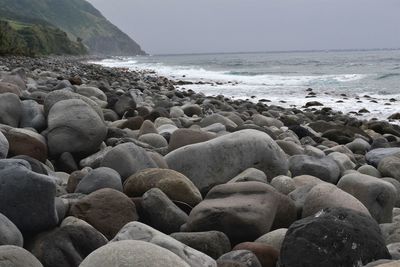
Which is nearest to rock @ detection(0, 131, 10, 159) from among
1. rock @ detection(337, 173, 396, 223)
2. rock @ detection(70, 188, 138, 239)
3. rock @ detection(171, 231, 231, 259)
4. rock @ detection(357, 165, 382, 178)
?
rock @ detection(70, 188, 138, 239)

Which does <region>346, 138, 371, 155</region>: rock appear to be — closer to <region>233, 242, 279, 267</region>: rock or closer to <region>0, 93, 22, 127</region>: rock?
<region>0, 93, 22, 127</region>: rock

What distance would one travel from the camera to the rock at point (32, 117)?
16.8 feet

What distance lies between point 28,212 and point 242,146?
204cm

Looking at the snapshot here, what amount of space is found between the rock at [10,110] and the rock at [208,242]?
9.68 ft

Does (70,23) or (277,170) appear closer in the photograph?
(277,170)

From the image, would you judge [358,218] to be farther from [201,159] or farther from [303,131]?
[303,131]

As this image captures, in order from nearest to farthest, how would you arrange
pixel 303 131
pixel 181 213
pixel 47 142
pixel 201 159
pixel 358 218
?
pixel 358 218
pixel 181 213
pixel 201 159
pixel 47 142
pixel 303 131

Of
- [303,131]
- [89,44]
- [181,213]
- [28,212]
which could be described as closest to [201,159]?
[181,213]

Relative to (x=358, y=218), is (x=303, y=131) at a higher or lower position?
lower

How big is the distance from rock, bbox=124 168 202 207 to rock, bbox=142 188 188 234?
0.97ft

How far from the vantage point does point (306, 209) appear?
3.40m

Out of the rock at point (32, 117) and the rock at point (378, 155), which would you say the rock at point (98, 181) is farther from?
the rock at point (378, 155)

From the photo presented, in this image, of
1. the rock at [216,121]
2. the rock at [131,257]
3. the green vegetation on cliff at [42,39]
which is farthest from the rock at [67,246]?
the green vegetation on cliff at [42,39]

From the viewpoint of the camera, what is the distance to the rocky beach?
2.47 meters
